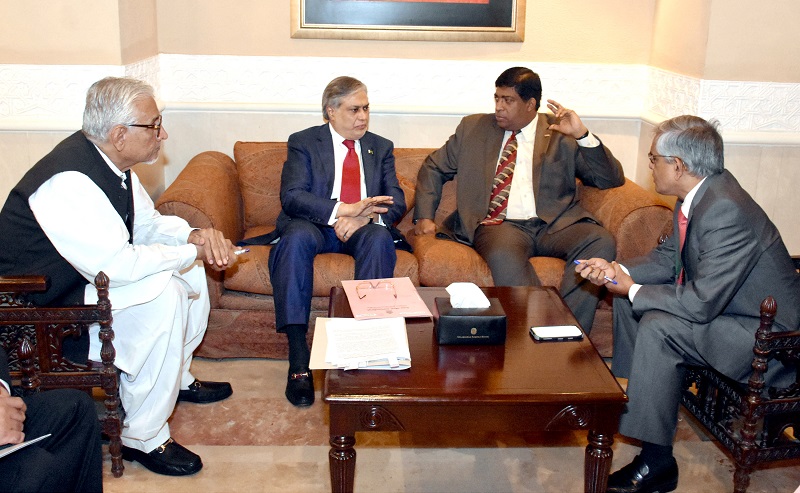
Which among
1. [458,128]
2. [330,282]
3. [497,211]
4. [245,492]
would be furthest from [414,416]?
[458,128]

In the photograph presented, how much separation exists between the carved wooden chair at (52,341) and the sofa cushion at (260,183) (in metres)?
1.66

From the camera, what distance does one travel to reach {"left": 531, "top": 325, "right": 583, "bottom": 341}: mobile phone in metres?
3.03

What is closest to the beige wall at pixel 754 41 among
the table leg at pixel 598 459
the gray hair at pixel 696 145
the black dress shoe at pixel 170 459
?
the gray hair at pixel 696 145

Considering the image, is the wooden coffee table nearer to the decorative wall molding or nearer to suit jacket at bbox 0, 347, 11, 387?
suit jacket at bbox 0, 347, 11, 387

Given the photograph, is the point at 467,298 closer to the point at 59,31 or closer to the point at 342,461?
the point at 342,461

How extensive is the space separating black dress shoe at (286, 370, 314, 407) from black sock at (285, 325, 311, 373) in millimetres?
33

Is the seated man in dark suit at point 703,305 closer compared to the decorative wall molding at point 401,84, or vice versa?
the seated man in dark suit at point 703,305

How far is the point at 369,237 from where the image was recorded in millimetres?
4078

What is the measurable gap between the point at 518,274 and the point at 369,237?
2.50 feet

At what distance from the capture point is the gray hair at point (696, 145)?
3205mm

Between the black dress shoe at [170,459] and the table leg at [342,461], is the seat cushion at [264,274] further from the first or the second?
the table leg at [342,461]

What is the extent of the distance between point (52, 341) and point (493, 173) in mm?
2472

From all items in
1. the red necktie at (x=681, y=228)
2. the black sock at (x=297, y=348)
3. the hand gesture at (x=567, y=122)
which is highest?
the hand gesture at (x=567, y=122)

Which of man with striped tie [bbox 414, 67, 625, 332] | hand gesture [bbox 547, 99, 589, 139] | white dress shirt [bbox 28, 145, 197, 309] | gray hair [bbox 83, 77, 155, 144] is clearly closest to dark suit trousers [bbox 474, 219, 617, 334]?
man with striped tie [bbox 414, 67, 625, 332]
